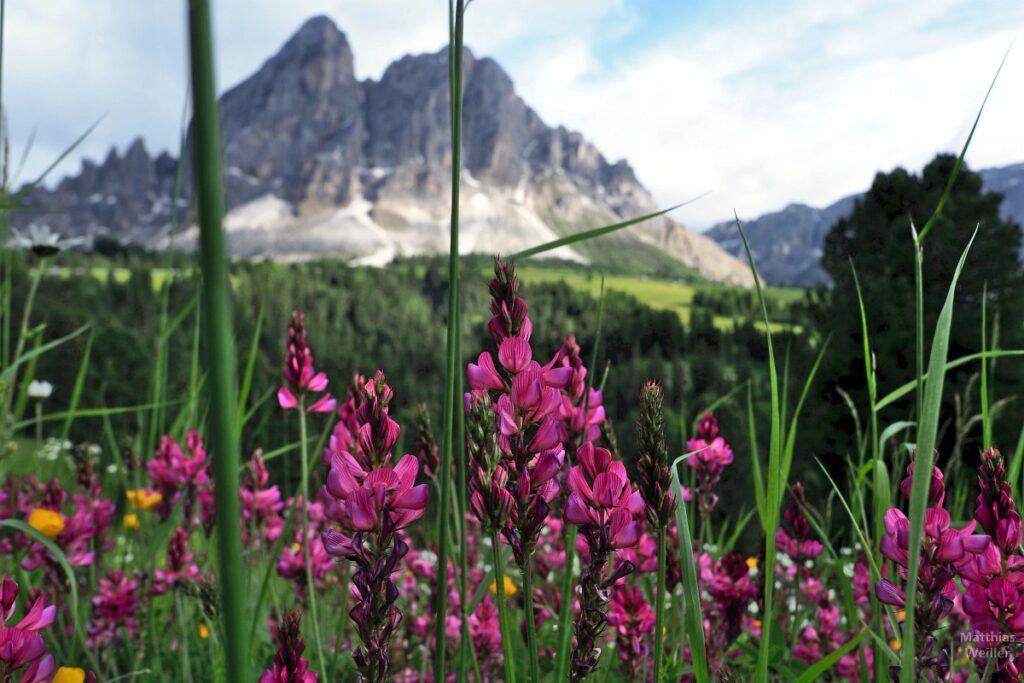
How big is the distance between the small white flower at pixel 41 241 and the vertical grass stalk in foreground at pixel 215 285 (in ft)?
13.5

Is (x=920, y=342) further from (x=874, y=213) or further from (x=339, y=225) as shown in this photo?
(x=339, y=225)

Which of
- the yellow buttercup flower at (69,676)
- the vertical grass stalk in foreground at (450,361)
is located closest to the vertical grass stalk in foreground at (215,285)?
the vertical grass stalk in foreground at (450,361)

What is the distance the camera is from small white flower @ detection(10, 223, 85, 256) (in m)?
3.80

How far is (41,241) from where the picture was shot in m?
3.97

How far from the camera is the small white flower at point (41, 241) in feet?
12.5

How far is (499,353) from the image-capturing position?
1001mm

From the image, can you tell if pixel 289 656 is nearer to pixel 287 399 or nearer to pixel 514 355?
pixel 514 355

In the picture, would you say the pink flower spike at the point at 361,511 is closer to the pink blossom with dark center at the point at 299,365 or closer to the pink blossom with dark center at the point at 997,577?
the pink blossom with dark center at the point at 997,577

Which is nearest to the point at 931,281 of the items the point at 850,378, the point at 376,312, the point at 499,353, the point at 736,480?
the point at 850,378

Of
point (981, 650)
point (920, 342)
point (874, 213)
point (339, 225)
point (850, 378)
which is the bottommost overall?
point (850, 378)

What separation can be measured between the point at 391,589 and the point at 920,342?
3.21 feet

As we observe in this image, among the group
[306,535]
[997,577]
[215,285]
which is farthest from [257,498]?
[215,285]

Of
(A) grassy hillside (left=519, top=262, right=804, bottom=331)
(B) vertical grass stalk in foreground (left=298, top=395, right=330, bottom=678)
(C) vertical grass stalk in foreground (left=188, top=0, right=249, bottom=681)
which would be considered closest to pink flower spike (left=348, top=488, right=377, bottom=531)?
(C) vertical grass stalk in foreground (left=188, top=0, right=249, bottom=681)

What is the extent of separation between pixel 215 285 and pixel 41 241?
14.5 feet
